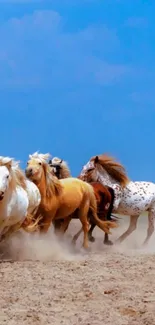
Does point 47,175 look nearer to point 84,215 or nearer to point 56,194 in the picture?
point 56,194

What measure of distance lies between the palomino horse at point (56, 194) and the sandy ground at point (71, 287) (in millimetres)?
575

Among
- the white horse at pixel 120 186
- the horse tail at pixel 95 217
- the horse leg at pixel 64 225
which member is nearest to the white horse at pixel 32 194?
the horse leg at pixel 64 225

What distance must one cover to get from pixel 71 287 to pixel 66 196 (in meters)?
4.46

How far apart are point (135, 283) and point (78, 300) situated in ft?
4.00

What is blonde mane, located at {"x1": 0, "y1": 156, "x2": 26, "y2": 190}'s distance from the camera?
1025cm

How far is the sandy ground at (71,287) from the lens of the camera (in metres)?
6.68

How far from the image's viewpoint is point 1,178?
32.3 ft

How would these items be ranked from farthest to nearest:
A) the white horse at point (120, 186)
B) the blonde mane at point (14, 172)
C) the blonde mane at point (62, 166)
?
the white horse at point (120, 186), the blonde mane at point (62, 166), the blonde mane at point (14, 172)

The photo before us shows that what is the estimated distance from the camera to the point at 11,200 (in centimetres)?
1020

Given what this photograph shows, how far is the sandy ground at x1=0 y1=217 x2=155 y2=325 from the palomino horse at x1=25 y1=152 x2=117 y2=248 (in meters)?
0.57

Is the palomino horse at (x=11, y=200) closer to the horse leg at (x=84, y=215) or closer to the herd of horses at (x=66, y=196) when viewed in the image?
the herd of horses at (x=66, y=196)

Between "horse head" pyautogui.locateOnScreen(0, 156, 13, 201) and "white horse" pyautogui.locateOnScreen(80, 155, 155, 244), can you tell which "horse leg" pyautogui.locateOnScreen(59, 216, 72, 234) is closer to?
"white horse" pyautogui.locateOnScreen(80, 155, 155, 244)

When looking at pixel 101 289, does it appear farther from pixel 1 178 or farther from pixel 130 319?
pixel 1 178

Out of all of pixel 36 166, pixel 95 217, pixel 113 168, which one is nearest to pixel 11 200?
pixel 36 166
